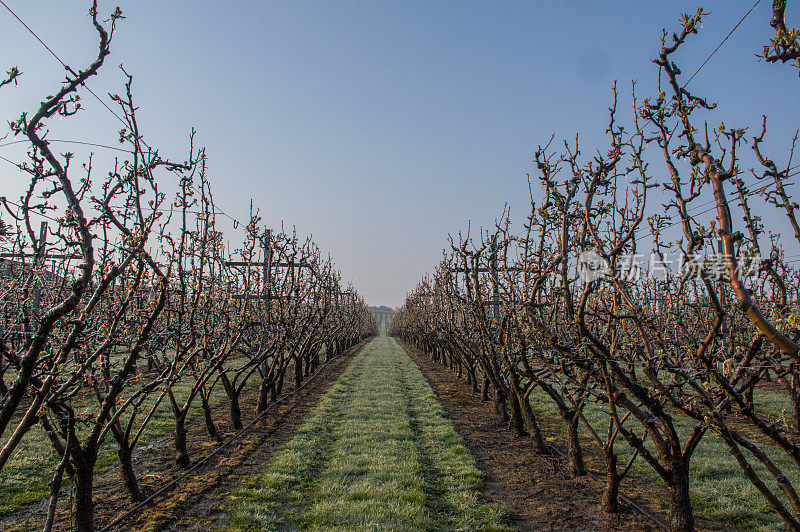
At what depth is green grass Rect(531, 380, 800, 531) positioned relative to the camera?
17.2 feet

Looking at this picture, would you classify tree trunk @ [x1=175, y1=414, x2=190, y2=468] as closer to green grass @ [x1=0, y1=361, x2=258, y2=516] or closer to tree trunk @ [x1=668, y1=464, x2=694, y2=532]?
green grass @ [x1=0, y1=361, x2=258, y2=516]

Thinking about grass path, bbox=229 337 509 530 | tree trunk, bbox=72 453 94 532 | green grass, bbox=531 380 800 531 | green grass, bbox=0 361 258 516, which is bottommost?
green grass, bbox=531 380 800 531

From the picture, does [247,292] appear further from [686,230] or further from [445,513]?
[686,230]

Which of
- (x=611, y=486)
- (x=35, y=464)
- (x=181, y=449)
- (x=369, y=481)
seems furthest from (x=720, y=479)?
(x=35, y=464)

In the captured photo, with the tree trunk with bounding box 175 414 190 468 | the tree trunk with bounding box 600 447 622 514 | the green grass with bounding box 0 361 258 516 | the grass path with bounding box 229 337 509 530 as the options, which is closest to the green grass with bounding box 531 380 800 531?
the tree trunk with bounding box 600 447 622 514

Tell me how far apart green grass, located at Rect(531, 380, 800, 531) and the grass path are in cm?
212

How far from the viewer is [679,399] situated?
10.9 ft

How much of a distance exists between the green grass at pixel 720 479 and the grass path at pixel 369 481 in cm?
212

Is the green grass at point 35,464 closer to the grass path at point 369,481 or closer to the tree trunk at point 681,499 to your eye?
the grass path at point 369,481

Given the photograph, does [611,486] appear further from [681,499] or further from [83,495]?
[83,495]

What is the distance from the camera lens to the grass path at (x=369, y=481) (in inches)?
203

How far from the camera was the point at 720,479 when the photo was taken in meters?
6.45

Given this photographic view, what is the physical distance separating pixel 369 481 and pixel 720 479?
15.5 feet

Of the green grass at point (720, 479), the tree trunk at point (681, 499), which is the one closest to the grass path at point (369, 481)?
the tree trunk at point (681, 499)
